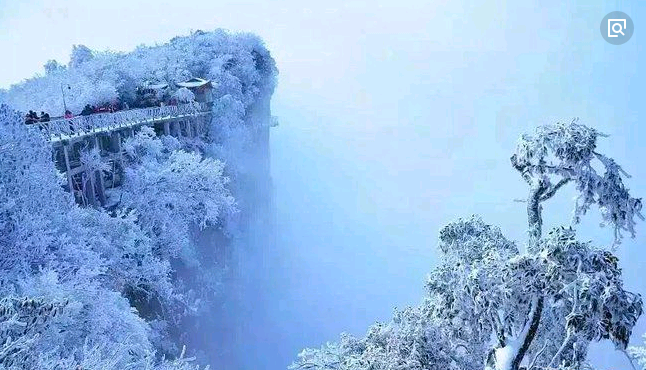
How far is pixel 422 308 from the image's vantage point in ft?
29.8

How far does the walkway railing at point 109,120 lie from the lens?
848 inches

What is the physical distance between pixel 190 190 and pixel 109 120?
600 cm

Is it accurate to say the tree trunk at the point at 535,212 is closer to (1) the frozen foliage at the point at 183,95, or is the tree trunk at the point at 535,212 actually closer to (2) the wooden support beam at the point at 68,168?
(2) the wooden support beam at the point at 68,168

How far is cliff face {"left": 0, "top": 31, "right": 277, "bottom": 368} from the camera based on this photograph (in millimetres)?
22484

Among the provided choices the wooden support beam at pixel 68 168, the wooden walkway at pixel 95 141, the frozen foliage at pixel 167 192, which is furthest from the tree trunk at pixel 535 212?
the wooden support beam at pixel 68 168

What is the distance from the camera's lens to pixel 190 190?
25891 millimetres

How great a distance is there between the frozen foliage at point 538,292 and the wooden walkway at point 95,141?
18.9m

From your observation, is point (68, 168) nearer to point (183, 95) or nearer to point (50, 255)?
point (50, 255)

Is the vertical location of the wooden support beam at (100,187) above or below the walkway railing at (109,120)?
below

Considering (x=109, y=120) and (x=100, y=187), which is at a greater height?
(x=109, y=120)

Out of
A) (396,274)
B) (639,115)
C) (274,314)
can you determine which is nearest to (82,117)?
(274,314)

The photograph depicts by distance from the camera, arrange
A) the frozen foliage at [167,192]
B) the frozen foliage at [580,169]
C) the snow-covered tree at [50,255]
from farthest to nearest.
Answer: the frozen foliage at [167,192] < the snow-covered tree at [50,255] < the frozen foliage at [580,169]

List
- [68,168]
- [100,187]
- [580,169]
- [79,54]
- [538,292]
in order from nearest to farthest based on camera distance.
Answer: [538,292] < [580,169] < [68,168] < [100,187] < [79,54]

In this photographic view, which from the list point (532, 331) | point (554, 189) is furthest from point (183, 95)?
point (532, 331)
